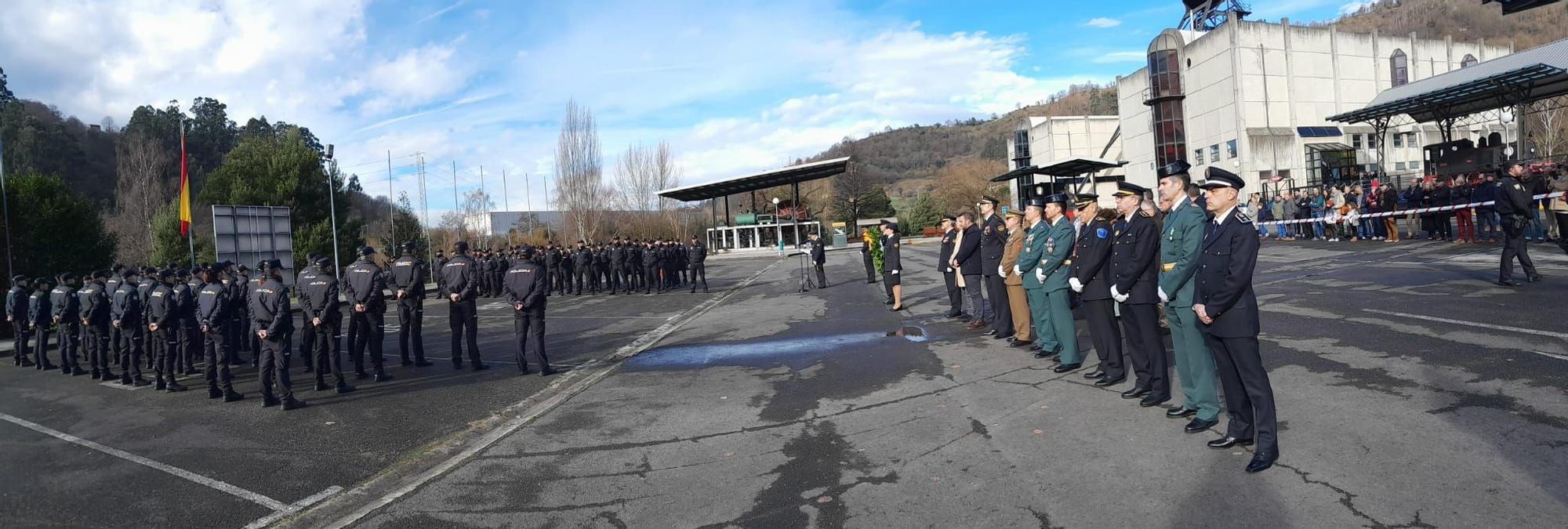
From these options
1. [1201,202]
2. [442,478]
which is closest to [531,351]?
[442,478]

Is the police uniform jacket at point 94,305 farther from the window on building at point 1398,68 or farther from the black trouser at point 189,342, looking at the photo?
the window on building at point 1398,68

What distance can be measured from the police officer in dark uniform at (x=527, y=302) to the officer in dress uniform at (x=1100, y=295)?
6057 millimetres

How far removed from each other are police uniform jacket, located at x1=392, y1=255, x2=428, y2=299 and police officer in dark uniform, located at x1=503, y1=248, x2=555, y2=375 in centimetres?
202

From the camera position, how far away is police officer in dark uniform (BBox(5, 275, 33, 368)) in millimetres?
13508

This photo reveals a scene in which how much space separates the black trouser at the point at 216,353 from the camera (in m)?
9.25

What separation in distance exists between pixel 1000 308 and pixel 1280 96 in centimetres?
4375

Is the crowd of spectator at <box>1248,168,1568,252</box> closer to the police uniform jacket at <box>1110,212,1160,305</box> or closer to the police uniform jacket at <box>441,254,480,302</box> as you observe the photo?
the police uniform jacket at <box>1110,212,1160,305</box>

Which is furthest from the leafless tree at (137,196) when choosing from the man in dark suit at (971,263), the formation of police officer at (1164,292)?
the formation of police officer at (1164,292)

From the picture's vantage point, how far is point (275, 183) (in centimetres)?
3684

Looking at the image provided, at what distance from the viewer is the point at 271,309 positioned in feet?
28.3

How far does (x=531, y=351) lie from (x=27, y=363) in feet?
31.6

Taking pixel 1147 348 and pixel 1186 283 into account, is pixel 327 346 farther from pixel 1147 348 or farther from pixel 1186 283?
pixel 1186 283

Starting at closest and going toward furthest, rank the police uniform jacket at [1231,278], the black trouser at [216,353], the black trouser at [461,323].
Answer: the police uniform jacket at [1231,278], the black trouser at [216,353], the black trouser at [461,323]

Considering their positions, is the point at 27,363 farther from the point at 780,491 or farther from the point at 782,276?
the point at 782,276
